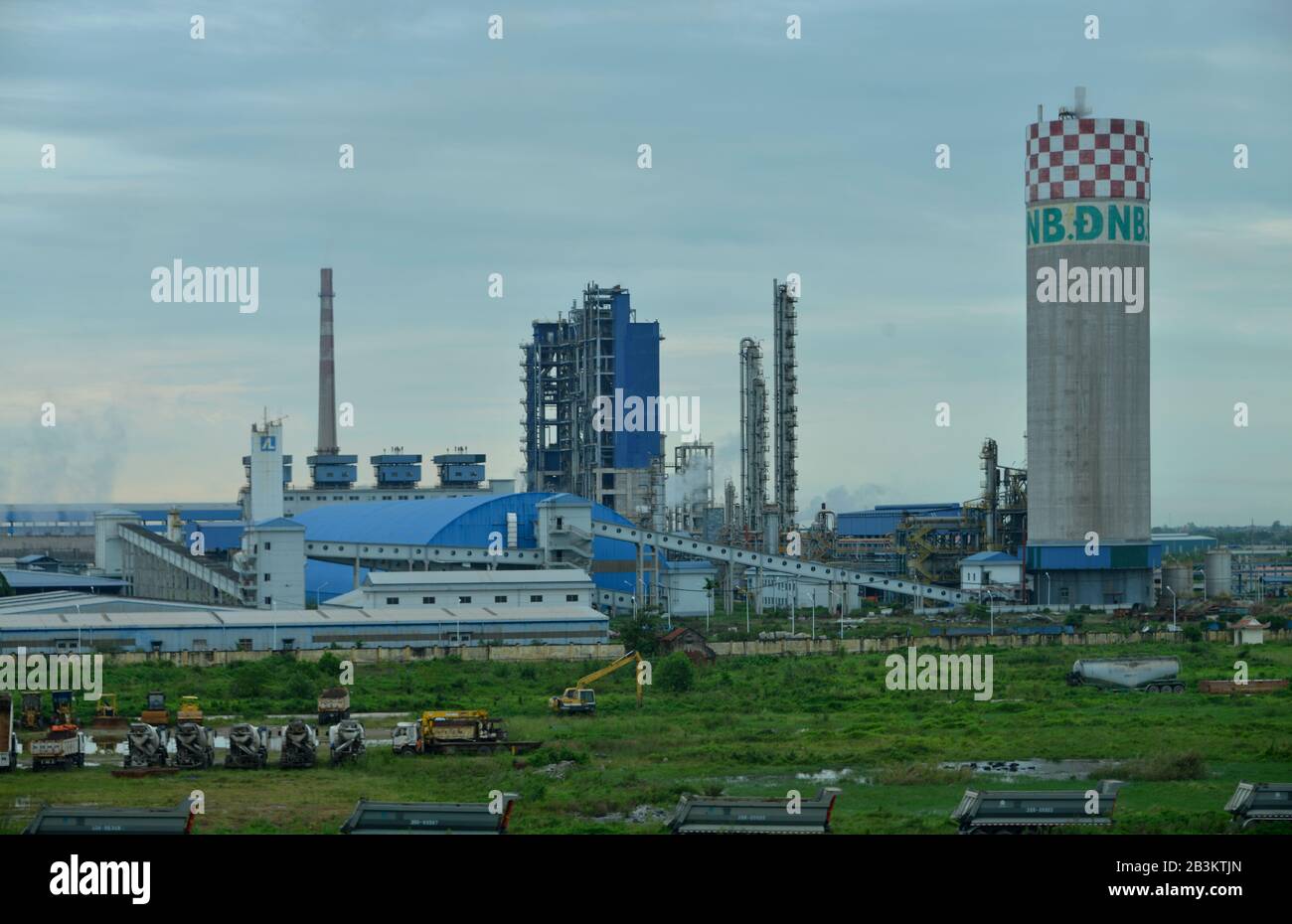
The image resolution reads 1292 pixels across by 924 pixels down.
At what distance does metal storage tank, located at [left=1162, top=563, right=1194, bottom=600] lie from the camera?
8325 cm

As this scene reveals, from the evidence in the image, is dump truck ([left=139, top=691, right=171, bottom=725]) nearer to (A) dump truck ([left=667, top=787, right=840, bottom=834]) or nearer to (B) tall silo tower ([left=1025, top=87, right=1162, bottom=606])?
(A) dump truck ([left=667, top=787, right=840, bottom=834])

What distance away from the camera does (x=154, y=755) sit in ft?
116

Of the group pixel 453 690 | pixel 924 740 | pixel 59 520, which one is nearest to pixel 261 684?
pixel 453 690

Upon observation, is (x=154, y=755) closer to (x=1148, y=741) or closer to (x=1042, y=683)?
(x=1148, y=741)

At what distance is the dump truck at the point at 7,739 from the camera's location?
35.1 m

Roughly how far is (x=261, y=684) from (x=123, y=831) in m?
21.5

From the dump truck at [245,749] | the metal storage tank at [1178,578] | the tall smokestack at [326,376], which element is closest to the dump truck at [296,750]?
the dump truck at [245,749]

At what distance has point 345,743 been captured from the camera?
1407 inches

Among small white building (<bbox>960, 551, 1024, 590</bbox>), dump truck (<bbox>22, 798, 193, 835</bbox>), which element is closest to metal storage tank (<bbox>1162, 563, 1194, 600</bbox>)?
small white building (<bbox>960, 551, 1024, 590</bbox>)

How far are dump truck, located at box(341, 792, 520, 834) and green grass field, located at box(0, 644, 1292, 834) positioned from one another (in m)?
1.00

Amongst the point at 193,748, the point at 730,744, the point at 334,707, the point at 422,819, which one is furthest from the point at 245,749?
the point at 730,744

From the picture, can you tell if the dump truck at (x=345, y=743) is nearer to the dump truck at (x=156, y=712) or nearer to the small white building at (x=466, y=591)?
the dump truck at (x=156, y=712)

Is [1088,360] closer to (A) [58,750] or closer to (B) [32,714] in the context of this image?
(B) [32,714]

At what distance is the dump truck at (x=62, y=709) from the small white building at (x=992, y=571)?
47038mm
